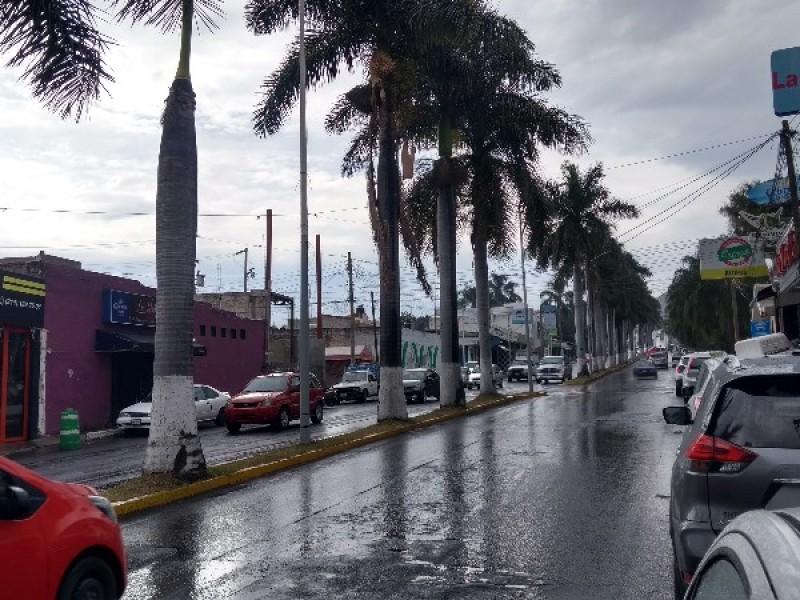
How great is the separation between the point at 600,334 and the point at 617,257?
19164 millimetres

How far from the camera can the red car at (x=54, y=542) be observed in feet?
15.9

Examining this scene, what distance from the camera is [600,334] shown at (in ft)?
257

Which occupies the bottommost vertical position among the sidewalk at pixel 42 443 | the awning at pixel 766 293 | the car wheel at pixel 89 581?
the sidewalk at pixel 42 443

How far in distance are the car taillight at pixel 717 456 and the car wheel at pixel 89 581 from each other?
394cm

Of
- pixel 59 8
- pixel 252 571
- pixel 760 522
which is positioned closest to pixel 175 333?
pixel 59 8

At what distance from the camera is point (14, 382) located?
2389 cm

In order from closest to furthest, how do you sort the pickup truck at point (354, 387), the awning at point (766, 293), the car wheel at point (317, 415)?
the car wheel at point (317, 415) → the awning at point (766, 293) → the pickup truck at point (354, 387)

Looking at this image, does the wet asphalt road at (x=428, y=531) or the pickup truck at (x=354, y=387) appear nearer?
the wet asphalt road at (x=428, y=531)

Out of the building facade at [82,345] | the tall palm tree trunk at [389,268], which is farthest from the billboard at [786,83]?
the building facade at [82,345]

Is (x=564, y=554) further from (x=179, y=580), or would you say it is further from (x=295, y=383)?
(x=295, y=383)

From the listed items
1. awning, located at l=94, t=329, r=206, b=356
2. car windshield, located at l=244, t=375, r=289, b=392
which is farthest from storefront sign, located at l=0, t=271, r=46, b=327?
car windshield, located at l=244, t=375, r=289, b=392

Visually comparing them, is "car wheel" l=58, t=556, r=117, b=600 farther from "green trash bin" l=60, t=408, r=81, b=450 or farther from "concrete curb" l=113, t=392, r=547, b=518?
"green trash bin" l=60, t=408, r=81, b=450

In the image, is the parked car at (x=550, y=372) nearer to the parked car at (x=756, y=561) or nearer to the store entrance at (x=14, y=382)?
the store entrance at (x=14, y=382)

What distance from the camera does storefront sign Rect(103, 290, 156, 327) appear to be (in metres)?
28.1
